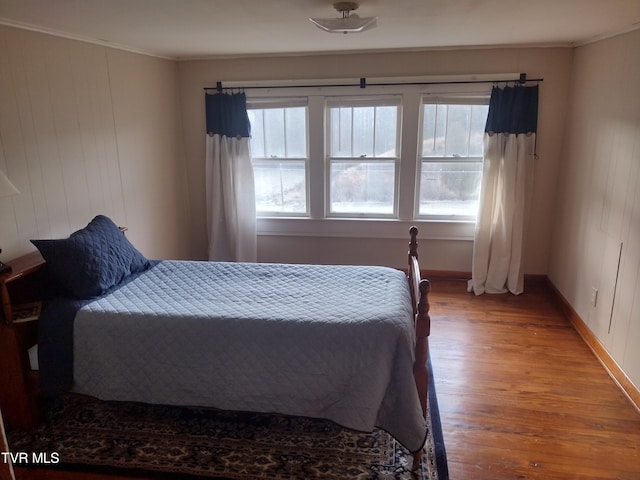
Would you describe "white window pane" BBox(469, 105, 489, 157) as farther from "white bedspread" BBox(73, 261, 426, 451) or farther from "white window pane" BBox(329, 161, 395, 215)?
"white bedspread" BBox(73, 261, 426, 451)

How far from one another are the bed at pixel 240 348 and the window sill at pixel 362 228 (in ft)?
6.30

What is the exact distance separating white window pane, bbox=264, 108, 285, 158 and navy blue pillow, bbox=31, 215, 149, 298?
2054mm

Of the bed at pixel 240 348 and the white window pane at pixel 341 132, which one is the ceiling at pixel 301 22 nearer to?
the white window pane at pixel 341 132

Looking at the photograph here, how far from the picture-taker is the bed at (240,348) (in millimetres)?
2113

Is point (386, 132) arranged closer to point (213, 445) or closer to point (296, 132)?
point (296, 132)

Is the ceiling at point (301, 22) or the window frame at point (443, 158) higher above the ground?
the ceiling at point (301, 22)

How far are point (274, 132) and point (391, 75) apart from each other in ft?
4.08

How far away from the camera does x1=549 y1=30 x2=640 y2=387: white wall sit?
2.77 meters

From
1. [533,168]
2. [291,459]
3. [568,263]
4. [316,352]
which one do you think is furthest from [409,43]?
[291,459]

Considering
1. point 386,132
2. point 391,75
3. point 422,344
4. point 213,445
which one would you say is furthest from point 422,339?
point 391,75

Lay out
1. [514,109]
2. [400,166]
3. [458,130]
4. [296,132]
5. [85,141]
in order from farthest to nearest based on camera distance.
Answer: [296,132] → [400,166] → [458,130] → [514,109] → [85,141]

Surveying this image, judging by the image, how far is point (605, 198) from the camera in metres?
3.15

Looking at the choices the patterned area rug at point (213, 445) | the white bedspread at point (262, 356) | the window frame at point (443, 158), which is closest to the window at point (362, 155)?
the window frame at point (443, 158)

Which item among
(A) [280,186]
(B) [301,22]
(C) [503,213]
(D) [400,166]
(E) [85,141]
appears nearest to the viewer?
(B) [301,22]
